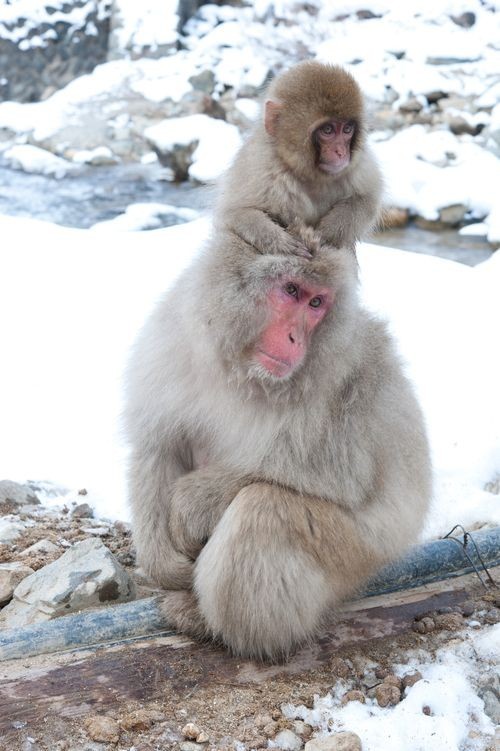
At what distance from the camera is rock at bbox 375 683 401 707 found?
244cm

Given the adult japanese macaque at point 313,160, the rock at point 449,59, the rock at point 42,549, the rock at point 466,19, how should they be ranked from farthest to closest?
1. the rock at point 466,19
2. the rock at point 449,59
3. the rock at point 42,549
4. the adult japanese macaque at point 313,160

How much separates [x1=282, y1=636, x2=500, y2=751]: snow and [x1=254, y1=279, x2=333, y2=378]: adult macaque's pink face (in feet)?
2.86

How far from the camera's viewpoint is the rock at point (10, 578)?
3.00 m

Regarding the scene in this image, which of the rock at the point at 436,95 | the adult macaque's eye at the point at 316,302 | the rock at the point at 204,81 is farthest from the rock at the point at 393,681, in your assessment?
the rock at the point at 204,81

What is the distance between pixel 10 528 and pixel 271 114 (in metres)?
1.77

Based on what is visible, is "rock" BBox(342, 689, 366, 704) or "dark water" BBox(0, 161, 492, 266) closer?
"rock" BBox(342, 689, 366, 704)

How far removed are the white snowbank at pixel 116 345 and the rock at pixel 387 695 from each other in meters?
1.12

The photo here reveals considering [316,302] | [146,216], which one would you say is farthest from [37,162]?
[316,302]

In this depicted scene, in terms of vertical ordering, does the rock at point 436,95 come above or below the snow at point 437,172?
above

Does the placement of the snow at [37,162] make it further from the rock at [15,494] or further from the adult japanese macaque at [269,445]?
the adult japanese macaque at [269,445]

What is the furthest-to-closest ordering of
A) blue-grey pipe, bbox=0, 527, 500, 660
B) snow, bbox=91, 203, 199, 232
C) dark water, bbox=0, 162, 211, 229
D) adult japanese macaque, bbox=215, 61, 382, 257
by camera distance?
1. dark water, bbox=0, 162, 211, 229
2. snow, bbox=91, 203, 199, 232
3. adult japanese macaque, bbox=215, 61, 382, 257
4. blue-grey pipe, bbox=0, 527, 500, 660

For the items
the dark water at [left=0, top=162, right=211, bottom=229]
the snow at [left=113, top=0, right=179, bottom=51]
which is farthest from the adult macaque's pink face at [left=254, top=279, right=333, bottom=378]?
the snow at [left=113, top=0, right=179, bottom=51]

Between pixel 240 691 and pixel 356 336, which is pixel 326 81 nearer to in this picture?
pixel 356 336

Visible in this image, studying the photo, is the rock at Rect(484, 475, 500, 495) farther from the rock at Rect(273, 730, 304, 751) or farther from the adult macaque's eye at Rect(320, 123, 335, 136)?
the rock at Rect(273, 730, 304, 751)
